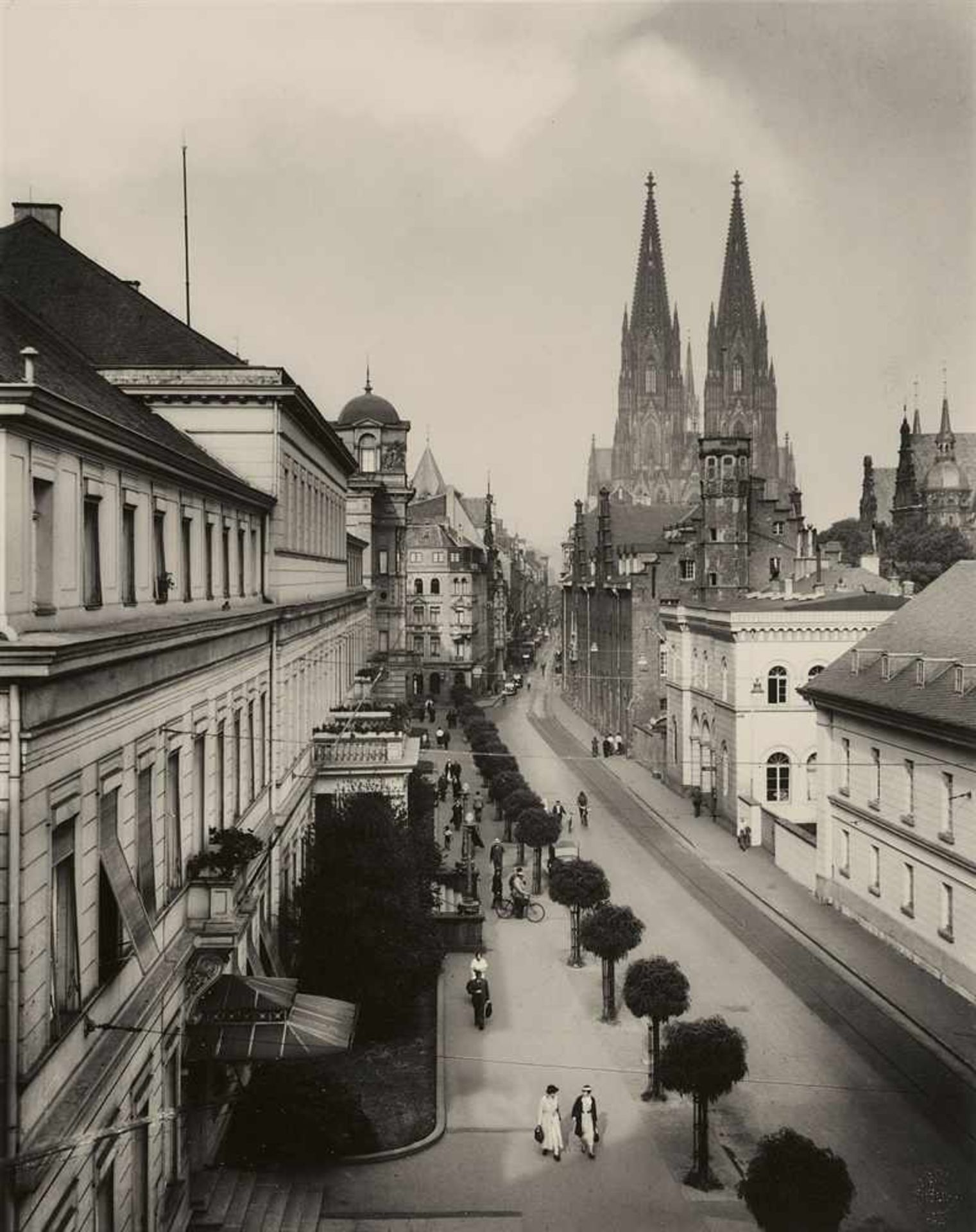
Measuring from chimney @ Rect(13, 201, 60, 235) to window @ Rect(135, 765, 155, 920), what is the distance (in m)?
22.4

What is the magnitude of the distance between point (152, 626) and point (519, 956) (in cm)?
2246

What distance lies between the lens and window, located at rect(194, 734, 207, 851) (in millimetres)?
19812

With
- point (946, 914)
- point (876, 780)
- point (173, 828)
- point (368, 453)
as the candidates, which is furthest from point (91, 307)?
point (368, 453)

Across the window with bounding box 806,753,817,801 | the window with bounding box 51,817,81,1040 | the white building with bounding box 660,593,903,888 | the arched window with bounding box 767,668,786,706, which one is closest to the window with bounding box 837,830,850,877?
the white building with bounding box 660,593,903,888

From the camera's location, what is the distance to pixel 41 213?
34.2m

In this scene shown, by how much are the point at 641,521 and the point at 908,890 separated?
68584 mm

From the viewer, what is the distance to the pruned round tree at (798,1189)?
16094 mm

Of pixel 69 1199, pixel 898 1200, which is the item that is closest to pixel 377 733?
pixel 898 1200

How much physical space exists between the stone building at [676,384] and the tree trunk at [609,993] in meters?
153

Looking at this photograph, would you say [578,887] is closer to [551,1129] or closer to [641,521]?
[551,1129]

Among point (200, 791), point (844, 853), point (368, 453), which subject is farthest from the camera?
point (368, 453)

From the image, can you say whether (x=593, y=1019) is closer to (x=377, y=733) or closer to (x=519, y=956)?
(x=519, y=956)

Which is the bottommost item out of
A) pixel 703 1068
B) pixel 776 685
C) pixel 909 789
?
pixel 703 1068

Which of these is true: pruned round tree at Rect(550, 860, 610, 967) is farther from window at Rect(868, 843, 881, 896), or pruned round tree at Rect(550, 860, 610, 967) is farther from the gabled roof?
the gabled roof
